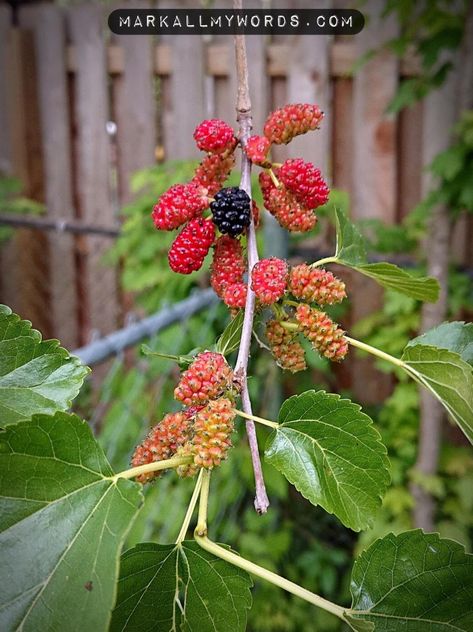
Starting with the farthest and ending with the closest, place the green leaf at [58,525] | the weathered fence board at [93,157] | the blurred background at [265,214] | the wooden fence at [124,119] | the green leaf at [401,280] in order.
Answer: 1. the weathered fence board at [93,157]
2. the wooden fence at [124,119]
3. the blurred background at [265,214]
4. the green leaf at [401,280]
5. the green leaf at [58,525]

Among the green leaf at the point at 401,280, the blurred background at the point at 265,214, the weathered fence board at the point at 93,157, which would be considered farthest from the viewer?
the weathered fence board at the point at 93,157

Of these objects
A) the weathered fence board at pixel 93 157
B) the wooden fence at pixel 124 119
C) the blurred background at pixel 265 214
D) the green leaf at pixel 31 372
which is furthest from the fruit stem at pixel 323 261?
the weathered fence board at pixel 93 157

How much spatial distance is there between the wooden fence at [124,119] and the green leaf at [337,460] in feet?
4.49

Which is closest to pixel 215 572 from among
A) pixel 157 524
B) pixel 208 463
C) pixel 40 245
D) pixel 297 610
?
pixel 208 463

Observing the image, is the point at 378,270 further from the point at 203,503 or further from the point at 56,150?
the point at 56,150

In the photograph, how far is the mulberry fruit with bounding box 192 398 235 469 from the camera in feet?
0.76

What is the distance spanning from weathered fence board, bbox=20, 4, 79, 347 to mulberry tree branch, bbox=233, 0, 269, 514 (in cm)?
183

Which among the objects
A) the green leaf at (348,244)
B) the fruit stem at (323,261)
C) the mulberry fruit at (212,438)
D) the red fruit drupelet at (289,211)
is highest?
the red fruit drupelet at (289,211)

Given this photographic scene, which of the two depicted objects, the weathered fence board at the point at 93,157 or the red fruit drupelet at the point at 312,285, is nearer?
the red fruit drupelet at the point at 312,285

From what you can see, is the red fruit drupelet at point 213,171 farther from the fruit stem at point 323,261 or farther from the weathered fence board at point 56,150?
the weathered fence board at point 56,150

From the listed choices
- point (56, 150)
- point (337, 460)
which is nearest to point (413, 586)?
point (337, 460)

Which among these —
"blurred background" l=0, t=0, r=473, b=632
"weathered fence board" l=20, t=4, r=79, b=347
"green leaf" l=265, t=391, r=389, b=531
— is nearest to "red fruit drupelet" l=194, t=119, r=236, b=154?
"green leaf" l=265, t=391, r=389, b=531

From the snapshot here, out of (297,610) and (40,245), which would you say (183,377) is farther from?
(40,245)

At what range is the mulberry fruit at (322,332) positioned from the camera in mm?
275
